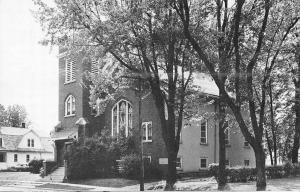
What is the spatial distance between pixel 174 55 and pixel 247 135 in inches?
277

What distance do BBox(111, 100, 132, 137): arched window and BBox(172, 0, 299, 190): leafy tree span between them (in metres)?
12.1

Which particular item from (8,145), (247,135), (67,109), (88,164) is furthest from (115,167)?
(8,145)

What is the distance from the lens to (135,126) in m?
32.8

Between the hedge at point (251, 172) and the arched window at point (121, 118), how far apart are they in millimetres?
7876

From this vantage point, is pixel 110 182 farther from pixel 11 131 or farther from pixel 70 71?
pixel 11 131

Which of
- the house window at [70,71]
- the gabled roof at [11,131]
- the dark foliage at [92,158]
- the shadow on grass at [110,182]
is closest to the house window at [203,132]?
the dark foliage at [92,158]

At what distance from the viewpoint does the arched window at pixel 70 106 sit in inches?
1469

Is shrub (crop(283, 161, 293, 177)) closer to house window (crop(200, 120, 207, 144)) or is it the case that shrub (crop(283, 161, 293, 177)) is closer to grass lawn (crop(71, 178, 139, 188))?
house window (crop(200, 120, 207, 144))

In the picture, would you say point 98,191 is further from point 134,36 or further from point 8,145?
point 8,145

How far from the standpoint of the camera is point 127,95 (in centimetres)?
3394

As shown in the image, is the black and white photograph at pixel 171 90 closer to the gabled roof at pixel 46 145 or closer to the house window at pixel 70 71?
the house window at pixel 70 71

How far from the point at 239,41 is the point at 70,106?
19.7 m

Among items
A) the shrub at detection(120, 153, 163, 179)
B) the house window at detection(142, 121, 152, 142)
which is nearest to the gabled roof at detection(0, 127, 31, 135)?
the house window at detection(142, 121, 152, 142)

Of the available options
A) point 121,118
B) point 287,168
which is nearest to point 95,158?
point 121,118
